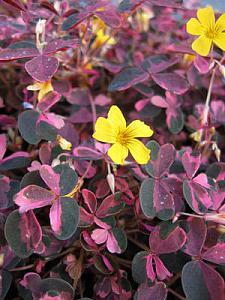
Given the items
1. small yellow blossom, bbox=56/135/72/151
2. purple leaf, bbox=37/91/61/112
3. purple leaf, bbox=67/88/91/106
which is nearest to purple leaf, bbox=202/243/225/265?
small yellow blossom, bbox=56/135/72/151

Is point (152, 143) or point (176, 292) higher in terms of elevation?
point (152, 143)

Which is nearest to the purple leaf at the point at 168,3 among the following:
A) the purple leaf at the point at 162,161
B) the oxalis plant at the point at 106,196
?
the oxalis plant at the point at 106,196

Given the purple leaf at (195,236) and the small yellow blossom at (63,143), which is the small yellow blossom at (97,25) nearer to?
the small yellow blossom at (63,143)

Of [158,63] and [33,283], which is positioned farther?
[158,63]

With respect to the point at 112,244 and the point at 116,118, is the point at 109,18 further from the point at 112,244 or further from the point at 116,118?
the point at 112,244

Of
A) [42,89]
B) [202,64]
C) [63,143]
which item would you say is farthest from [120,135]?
[202,64]

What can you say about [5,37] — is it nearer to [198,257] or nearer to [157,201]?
[157,201]

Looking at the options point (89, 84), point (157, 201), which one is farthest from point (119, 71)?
point (157, 201)
